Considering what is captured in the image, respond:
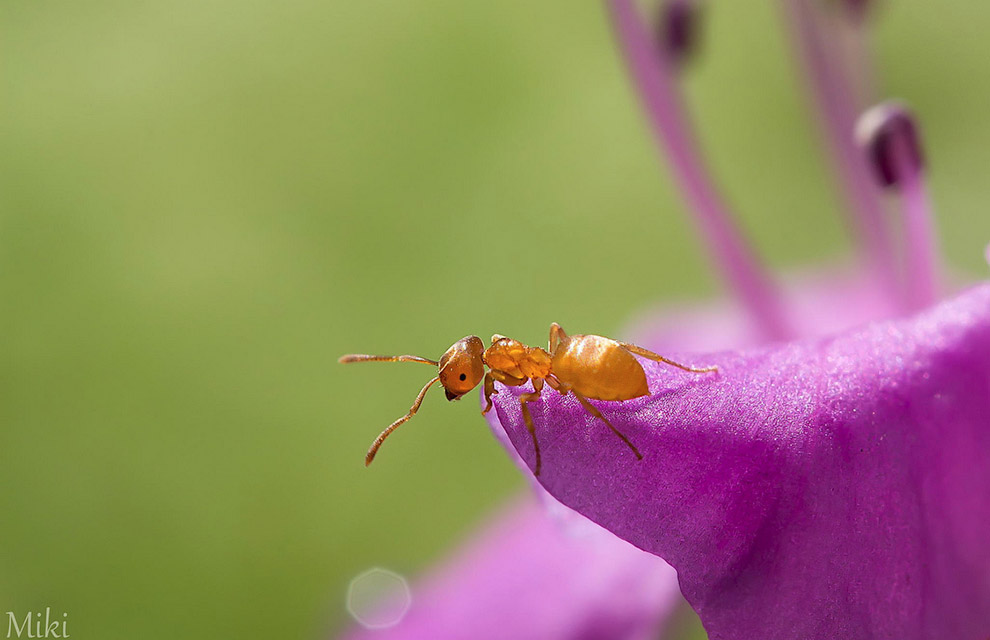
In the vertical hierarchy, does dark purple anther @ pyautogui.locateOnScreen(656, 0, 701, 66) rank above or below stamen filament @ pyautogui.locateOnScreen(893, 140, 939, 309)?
above

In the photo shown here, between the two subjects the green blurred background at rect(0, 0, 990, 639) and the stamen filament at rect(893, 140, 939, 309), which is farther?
the green blurred background at rect(0, 0, 990, 639)

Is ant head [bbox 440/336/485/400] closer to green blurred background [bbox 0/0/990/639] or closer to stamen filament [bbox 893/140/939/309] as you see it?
stamen filament [bbox 893/140/939/309]

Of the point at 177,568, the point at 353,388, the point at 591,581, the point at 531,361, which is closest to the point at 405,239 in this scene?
the point at 353,388

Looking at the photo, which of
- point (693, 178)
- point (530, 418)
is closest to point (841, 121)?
point (693, 178)

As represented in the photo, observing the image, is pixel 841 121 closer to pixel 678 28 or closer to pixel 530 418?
pixel 678 28

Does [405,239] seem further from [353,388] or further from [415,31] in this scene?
[415,31]

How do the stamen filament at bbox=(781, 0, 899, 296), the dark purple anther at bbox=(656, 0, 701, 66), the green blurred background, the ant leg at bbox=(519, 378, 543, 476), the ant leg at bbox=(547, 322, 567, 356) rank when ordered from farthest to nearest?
the green blurred background < the dark purple anther at bbox=(656, 0, 701, 66) < the stamen filament at bbox=(781, 0, 899, 296) < the ant leg at bbox=(547, 322, 567, 356) < the ant leg at bbox=(519, 378, 543, 476)

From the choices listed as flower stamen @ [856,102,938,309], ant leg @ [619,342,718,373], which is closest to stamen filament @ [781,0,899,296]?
flower stamen @ [856,102,938,309]
